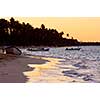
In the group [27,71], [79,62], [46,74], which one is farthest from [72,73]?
[27,71]

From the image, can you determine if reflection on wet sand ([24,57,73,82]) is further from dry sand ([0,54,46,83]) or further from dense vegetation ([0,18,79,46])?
dense vegetation ([0,18,79,46])

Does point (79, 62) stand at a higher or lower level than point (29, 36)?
lower

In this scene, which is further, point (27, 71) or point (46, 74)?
point (27, 71)

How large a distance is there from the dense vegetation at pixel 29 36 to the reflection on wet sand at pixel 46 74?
29 centimetres

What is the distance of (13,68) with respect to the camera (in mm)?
17328

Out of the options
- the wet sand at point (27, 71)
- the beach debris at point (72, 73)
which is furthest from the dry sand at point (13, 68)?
the beach debris at point (72, 73)

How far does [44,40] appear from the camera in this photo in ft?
56.9

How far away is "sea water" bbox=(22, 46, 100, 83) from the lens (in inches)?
678

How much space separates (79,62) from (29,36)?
702mm

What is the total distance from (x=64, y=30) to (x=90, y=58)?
2.18ft

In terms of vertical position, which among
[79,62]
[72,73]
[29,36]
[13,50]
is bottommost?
[72,73]

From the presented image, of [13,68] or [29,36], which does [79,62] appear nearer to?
[29,36]

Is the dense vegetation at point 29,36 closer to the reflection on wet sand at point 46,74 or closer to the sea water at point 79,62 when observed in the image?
the sea water at point 79,62
